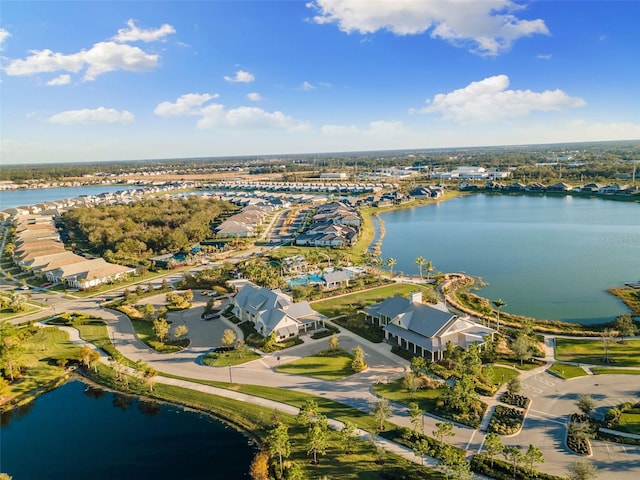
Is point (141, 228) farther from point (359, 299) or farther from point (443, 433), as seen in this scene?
point (443, 433)

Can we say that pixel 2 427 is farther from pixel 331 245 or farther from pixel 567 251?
pixel 567 251

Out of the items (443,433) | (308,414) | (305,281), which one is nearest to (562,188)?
(305,281)

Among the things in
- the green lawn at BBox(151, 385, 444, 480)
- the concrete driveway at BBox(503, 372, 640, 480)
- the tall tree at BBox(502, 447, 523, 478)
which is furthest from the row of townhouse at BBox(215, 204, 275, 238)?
the tall tree at BBox(502, 447, 523, 478)

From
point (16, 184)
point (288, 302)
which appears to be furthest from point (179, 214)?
point (16, 184)

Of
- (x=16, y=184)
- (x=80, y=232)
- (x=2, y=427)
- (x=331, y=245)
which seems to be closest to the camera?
(x=2, y=427)

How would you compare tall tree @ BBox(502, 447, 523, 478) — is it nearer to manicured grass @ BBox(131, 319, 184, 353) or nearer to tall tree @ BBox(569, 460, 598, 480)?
tall tree @ BBox(569, 460, 598, 480)

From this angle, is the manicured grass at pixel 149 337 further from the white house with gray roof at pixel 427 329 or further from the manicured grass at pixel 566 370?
the manicured grass at pixel 566 370
